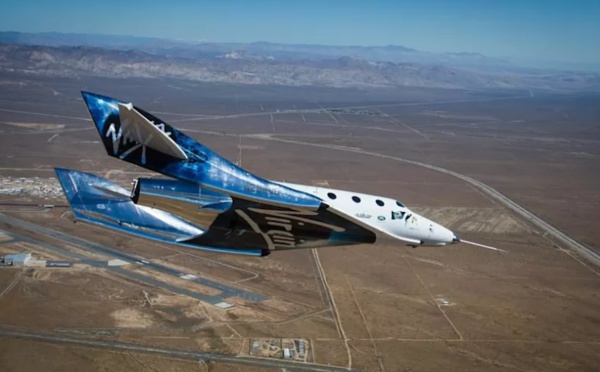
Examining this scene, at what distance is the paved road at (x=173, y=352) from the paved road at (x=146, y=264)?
9.84 metres

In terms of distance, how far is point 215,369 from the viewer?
4556 centimetres

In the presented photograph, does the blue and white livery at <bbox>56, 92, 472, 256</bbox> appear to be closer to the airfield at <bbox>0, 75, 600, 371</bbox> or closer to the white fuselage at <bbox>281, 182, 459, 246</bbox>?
the white fuselage at <bbox>281, 182, 459, 246</bbox>

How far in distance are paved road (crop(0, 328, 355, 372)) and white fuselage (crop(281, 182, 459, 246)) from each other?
2087cm

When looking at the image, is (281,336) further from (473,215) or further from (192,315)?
(473,215)

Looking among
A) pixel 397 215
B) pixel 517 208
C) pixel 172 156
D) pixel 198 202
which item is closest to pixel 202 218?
pixel 198 202

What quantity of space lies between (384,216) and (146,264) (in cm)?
4362

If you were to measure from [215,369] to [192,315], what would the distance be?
937 cm

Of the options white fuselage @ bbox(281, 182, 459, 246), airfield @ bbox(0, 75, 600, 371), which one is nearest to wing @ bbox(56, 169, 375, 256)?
white fuselage @ bbox(281, 182, 459, 246)

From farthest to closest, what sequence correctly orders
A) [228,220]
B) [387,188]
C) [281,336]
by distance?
[387,188] < [281,336] < [228,220]

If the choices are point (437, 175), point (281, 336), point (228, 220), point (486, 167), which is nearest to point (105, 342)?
point (281, 336)

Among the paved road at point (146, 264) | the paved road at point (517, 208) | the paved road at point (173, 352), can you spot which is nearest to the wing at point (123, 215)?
the paved road at point (173, 352)

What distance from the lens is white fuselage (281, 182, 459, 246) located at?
28.6 m

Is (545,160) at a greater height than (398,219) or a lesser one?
lesser

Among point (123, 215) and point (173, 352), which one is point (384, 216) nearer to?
point (123, 215)
